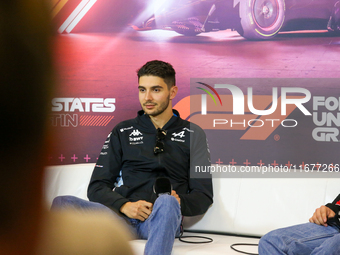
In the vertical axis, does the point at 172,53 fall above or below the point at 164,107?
above

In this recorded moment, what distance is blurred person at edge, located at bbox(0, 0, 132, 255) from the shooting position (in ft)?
0.70

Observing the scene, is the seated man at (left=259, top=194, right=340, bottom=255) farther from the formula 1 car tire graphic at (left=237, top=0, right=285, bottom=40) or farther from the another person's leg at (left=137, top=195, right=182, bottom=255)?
the formula 1 car tire graphic at (left=237, top=0, right=285, bottom=40)

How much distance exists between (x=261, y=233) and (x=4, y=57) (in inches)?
80.5

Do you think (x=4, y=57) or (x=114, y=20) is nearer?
(x=4, y=57)

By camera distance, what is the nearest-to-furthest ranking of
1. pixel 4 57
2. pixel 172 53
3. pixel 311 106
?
pixel 4 57
pixel 311 106
pixel 172 53

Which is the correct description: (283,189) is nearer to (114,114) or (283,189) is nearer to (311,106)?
(311,106)

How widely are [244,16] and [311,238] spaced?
2.01 m

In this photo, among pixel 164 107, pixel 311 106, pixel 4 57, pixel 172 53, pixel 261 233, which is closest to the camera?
pixel 4 57

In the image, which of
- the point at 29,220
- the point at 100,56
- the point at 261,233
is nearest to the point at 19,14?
the point at 29,220

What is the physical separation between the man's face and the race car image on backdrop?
41.5 inches

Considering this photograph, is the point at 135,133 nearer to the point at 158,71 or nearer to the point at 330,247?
the point at 158,71

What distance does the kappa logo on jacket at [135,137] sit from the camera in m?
2.18

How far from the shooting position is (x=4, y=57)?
0.21m

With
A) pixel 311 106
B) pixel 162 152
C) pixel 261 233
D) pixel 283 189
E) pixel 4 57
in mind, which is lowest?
pixel 261 233
